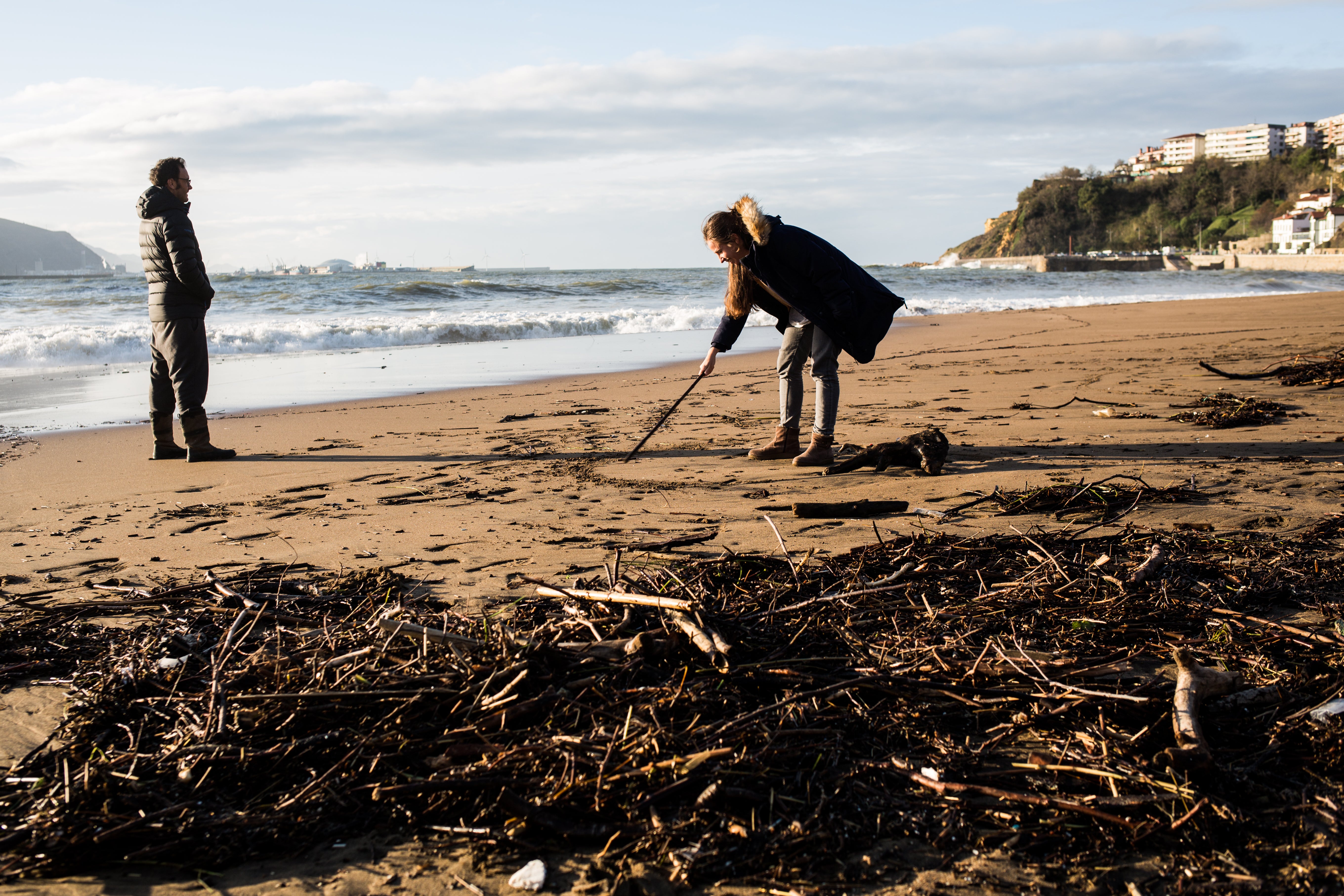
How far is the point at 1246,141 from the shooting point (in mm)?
151875

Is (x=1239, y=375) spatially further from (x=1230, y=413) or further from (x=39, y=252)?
(x=39, y=252)

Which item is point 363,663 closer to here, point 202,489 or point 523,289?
point 202,489

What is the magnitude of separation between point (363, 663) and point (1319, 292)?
2904 cm

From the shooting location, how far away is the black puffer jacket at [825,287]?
4.96 m

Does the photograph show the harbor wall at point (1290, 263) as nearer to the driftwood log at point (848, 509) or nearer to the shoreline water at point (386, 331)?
the shoreline water at point (386, 331)

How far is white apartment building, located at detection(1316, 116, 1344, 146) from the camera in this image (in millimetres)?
125375

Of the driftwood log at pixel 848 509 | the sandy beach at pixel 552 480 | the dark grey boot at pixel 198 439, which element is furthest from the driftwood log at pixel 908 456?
the dark grey boot at pixel 198 439

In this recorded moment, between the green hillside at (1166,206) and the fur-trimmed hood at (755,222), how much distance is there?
306 ft

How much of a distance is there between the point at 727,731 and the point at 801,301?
353 centimetres

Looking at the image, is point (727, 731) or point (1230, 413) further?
point (1230, 413)

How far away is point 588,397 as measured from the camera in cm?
854

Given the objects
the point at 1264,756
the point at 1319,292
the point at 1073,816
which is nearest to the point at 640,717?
the point at 1073,816

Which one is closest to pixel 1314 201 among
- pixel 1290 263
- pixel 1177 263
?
pixel 1177 263

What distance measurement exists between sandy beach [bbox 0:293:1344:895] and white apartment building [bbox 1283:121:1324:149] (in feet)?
516
